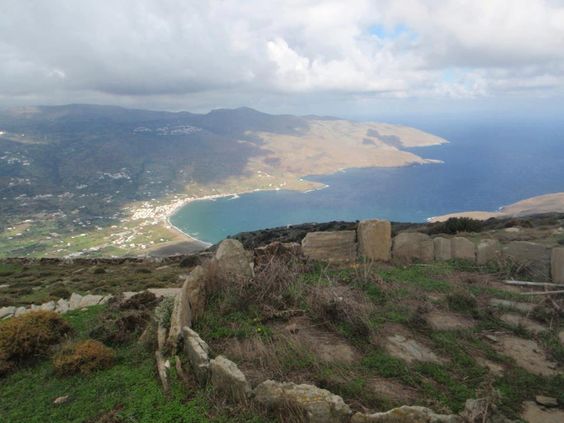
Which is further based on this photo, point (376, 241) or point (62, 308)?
point (376, 241)

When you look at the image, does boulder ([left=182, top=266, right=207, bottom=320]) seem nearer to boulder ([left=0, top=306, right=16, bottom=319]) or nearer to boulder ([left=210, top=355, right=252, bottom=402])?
boulder ([left=210, top=355, right=252, bottom=402])

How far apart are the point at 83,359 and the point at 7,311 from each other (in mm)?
8656

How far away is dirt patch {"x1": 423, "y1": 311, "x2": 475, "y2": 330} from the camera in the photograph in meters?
8.11

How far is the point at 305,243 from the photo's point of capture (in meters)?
13.7

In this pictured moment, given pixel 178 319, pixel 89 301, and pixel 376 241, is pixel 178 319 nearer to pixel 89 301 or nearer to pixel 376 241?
pixel 89 301

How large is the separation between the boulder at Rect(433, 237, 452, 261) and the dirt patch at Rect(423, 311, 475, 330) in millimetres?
4866

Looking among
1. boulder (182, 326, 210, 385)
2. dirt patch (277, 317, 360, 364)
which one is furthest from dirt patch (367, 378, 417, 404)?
boulder (182, 326, 210, 385)

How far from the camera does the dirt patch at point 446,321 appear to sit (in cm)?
811

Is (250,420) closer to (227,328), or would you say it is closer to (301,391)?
(301,391)

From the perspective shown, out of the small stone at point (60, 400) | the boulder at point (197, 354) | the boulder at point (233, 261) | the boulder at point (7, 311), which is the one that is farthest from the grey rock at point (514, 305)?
the boulder at point (7, 311)

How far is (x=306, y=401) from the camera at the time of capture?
5.21 meters

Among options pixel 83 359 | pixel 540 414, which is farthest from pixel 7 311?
pixel 540 414

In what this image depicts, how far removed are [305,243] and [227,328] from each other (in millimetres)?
6186

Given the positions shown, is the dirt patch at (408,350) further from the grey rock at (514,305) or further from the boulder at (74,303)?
the boulder at (74,303)
